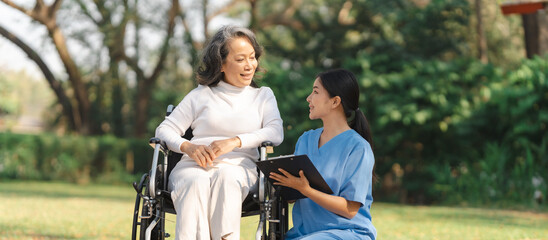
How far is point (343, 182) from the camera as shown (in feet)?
8.75

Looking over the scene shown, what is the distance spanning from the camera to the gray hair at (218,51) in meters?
3.27

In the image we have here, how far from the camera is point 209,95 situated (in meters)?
3.30

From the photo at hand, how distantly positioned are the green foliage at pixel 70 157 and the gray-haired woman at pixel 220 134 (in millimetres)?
15054

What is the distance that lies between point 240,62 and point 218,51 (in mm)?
120

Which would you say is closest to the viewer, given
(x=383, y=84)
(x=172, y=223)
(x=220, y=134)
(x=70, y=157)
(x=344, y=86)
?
(x=344, y=86)

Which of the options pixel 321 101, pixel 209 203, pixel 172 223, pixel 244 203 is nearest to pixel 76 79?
pixel 172 223

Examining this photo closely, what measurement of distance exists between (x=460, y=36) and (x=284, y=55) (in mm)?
4030

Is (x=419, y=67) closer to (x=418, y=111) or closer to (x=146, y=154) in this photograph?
(x=418, y=111)

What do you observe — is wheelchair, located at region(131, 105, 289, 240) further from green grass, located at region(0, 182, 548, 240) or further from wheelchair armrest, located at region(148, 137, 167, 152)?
green grass, located at region(0, 182, 548, 240)

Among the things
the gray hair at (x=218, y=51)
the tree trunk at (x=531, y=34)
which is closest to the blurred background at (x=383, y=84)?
the tree trunk at (x=531, y=34)

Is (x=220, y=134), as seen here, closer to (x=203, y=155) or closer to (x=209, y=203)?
(x=203, y=155)

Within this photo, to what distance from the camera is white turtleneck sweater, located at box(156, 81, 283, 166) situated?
3184mm

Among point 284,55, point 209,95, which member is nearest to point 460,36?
point 284,55

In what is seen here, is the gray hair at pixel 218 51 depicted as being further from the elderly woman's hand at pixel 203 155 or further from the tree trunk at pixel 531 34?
the tree trunk at pixel 531 34
